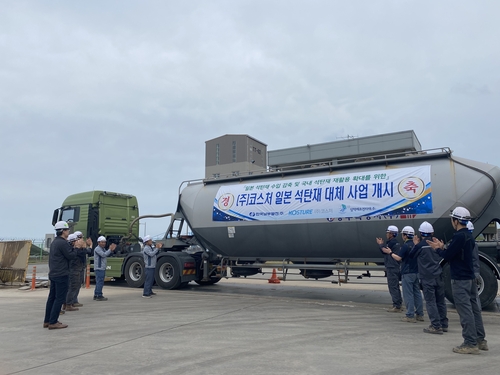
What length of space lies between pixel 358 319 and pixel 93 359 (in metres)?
5.35

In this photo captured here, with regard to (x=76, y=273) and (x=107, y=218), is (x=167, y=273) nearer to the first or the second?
(x=107, y=218)

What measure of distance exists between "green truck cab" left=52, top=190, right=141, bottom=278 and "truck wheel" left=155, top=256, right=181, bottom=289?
203cm

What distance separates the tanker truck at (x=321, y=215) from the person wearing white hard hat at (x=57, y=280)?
5.73m

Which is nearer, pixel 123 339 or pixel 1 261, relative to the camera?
pixel 123 339

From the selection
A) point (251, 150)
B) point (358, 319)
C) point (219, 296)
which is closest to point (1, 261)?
point (219, 296)

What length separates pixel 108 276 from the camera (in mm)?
15414

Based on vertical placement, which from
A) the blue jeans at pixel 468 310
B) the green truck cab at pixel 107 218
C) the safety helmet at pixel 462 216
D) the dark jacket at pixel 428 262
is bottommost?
the blue jeans at pixel 468 310

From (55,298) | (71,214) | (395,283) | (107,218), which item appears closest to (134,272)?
(107,218)

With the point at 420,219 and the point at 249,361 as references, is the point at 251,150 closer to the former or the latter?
the point at 420,219

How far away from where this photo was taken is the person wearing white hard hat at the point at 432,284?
716 cm

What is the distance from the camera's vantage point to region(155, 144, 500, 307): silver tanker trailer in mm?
9688

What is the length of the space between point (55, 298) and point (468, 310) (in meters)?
7.20

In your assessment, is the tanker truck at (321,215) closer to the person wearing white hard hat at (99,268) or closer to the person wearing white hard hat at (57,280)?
the person wearing white hard hat at (99,268)

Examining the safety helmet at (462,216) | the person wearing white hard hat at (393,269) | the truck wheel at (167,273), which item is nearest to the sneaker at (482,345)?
the safety helmet at (462,216)
